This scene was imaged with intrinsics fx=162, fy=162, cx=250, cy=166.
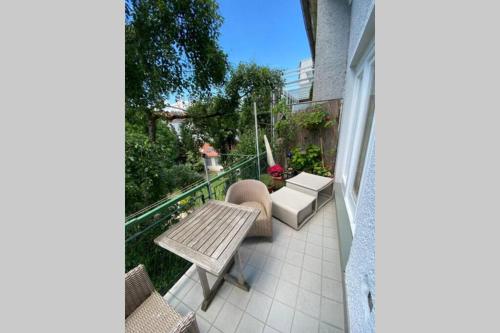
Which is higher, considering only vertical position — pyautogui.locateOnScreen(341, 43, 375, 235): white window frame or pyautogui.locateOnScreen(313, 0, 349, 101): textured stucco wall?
pyautogui.locateOnScreen(313, 0, 349, 101): textured stucco wall

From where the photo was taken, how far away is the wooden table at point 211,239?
142 cm

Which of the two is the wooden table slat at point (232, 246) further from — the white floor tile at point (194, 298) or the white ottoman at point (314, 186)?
the white ottoman at point (314, 186)

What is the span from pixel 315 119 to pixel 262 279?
12.0 ft

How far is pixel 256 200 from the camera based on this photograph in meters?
2.90

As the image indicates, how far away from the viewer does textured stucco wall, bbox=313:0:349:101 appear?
457 cm

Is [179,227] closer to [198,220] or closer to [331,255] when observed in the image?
[198,220]

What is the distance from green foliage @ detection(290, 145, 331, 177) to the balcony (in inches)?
70.3

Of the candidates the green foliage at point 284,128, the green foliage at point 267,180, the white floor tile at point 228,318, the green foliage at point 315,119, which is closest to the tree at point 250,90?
the green foliage at point 284,128

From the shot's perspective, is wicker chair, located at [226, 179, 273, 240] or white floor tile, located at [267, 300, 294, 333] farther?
wicker chair, located at [226, 179, 273, 240]

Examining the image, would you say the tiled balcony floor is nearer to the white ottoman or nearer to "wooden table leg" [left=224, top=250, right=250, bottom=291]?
"wooden table leg" [left=224, top=250, right=250, bottom=291]

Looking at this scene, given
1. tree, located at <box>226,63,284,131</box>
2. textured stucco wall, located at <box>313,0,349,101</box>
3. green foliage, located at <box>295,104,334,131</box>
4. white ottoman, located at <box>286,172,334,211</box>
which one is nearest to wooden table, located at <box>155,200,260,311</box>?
white ottoman, located at <box>286,172,334,211</box>

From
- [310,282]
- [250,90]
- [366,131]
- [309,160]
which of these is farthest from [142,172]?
[250,90]

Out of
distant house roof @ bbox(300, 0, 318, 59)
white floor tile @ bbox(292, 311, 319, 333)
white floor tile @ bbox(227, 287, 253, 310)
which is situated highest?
distant house roof @ bbox(300, 0, 318, 59)

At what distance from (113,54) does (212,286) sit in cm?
243
